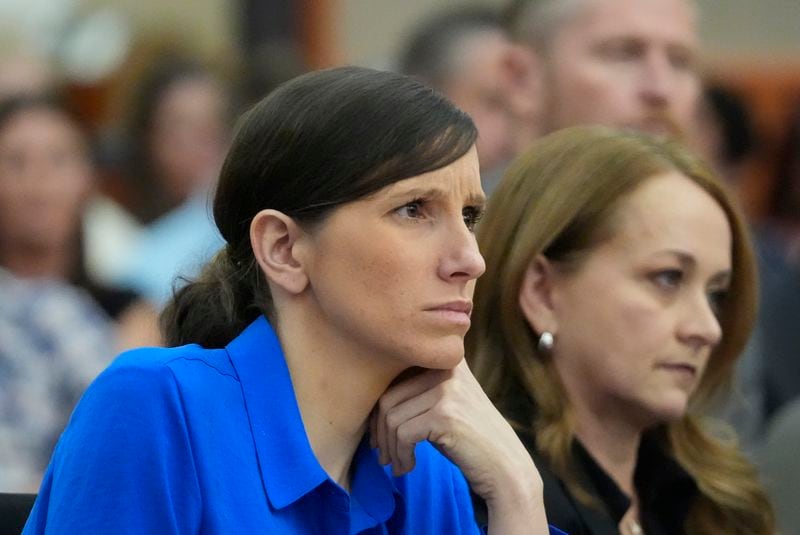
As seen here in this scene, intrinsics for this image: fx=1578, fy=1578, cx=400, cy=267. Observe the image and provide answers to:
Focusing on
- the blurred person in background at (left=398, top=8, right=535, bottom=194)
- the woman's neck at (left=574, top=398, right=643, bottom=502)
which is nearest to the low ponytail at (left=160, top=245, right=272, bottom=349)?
the woman's neck at (left=574, top=398, right=643, bottom=502)

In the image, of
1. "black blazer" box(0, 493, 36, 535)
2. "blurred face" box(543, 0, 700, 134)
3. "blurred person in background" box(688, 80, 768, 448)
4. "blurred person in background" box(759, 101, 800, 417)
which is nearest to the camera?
"black blazer" box(0, 493, 36, 535)

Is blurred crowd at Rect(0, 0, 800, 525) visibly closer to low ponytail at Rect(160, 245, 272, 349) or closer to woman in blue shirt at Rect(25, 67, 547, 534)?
low ponytail at Rect(160, 245, 272, 349)

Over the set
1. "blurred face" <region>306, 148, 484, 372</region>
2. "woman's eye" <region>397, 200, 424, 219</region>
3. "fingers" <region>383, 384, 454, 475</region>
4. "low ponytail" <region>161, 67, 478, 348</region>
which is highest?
"low ponytail" <region>161, 67, 478, 348</region>

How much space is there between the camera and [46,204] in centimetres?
477

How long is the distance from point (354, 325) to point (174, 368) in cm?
24

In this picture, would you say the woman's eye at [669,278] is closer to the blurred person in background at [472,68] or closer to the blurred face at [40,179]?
the blurred person in background at [472,68]

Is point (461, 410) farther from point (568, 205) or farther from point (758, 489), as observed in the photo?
point (758, 489)

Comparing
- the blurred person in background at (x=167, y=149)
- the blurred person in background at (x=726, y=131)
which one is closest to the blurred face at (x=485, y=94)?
the blurred person in background at (x=167, y=149)

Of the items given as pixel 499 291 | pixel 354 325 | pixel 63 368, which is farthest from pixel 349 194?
pixel 63 368

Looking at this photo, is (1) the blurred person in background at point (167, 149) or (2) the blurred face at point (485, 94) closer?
(2) the blurred face at point (485, 94)

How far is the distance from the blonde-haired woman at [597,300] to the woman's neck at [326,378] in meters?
0.76

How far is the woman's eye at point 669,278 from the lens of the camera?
9.72 feet

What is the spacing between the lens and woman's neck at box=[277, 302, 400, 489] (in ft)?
7.02

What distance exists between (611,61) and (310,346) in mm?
2254
